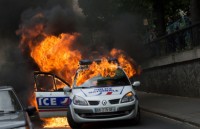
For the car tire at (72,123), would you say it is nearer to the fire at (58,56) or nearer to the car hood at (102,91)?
the car hood at (102,91)

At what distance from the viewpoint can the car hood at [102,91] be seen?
12.4m

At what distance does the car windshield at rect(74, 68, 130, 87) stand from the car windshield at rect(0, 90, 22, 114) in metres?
4.61

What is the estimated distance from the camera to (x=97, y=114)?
12141 mm

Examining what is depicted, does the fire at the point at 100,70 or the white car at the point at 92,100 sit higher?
the fire at the point at 100,70

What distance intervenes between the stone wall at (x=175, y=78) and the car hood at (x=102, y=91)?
6.17 metres

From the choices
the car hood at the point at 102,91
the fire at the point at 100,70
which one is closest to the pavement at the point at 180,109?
the car hood at the point at 102,91

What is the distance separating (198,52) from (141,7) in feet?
28.7

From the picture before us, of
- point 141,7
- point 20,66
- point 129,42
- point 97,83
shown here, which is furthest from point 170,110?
point 141,7

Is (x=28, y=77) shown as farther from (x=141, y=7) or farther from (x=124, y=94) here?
(x=141, y=7)

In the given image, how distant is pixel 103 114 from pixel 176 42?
9957 millimetres

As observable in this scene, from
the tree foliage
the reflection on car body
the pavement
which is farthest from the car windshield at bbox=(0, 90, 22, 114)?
the tree foliage

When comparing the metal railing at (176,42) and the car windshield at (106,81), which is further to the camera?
the metal railing at (176,42)

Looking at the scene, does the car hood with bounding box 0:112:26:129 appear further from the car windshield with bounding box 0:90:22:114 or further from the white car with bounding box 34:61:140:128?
the white car with bounding box 34:61:140:128

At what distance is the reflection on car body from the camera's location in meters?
7.16
